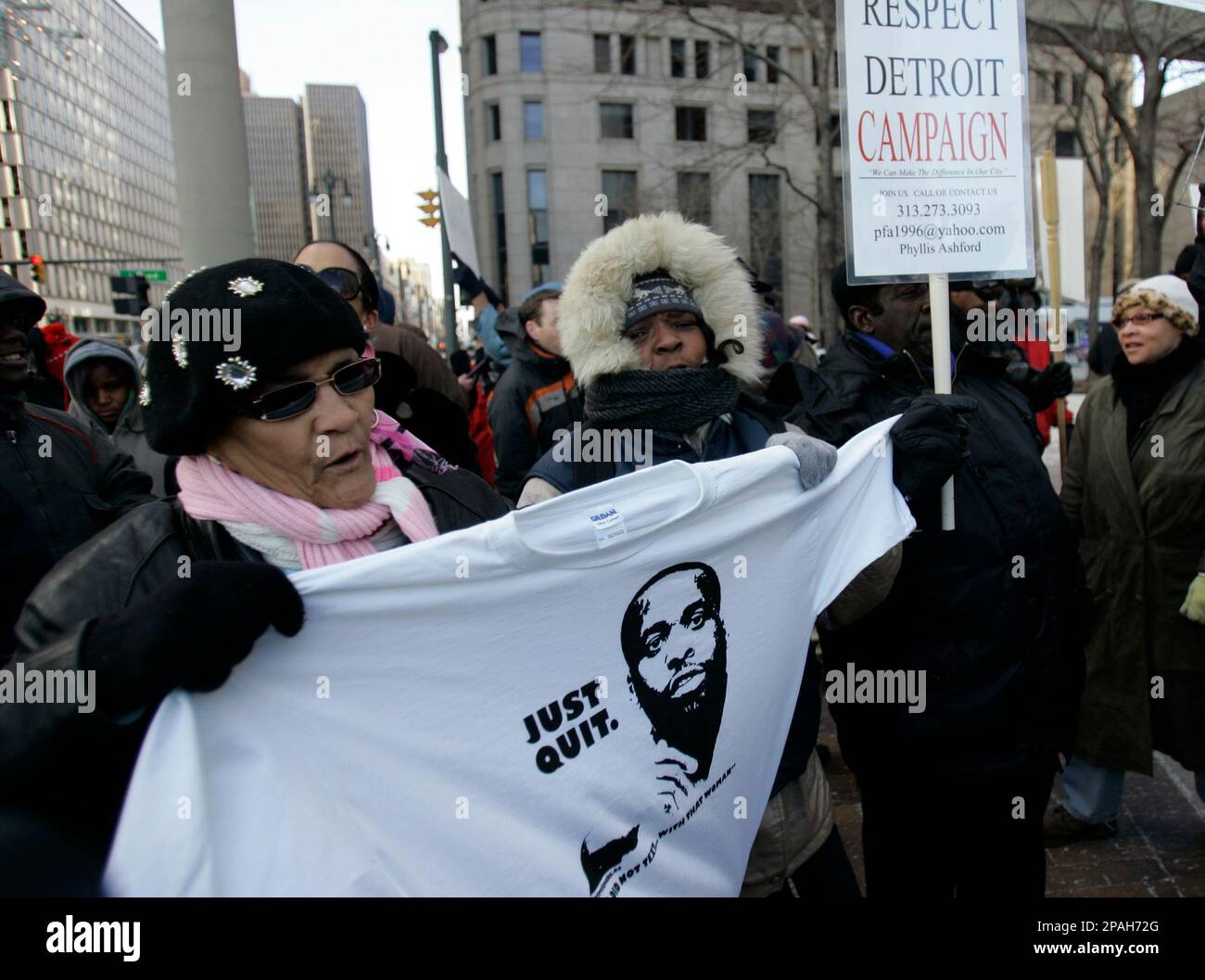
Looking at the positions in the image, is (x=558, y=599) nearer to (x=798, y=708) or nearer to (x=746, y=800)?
(x=746, y=800)

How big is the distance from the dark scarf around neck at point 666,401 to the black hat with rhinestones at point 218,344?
2.74 ft

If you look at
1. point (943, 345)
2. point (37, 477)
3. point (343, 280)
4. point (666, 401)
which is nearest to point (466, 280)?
point (343, 280)

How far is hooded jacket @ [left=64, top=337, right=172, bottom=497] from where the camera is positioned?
14.8 ft

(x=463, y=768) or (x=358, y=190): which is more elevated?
(x=358, y=190)

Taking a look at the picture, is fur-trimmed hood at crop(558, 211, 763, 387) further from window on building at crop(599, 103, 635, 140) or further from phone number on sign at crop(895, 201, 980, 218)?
window on building at crop(599, 103, 635, 140)

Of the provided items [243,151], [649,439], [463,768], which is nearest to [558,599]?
[463,768]

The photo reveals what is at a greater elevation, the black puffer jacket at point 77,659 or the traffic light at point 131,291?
the traffic light at point 131,291

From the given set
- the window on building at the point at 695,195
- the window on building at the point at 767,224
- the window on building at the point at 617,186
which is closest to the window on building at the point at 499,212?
the window on building at the point at 617,186

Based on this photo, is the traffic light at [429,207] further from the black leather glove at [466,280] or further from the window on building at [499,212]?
the window on building at [499,212]

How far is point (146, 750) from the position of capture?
3.96ft

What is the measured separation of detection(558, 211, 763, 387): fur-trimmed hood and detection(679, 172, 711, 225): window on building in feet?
120

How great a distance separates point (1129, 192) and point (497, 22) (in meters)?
29.3

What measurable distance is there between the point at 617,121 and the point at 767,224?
30.7 ft

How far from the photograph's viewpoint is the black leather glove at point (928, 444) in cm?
201
